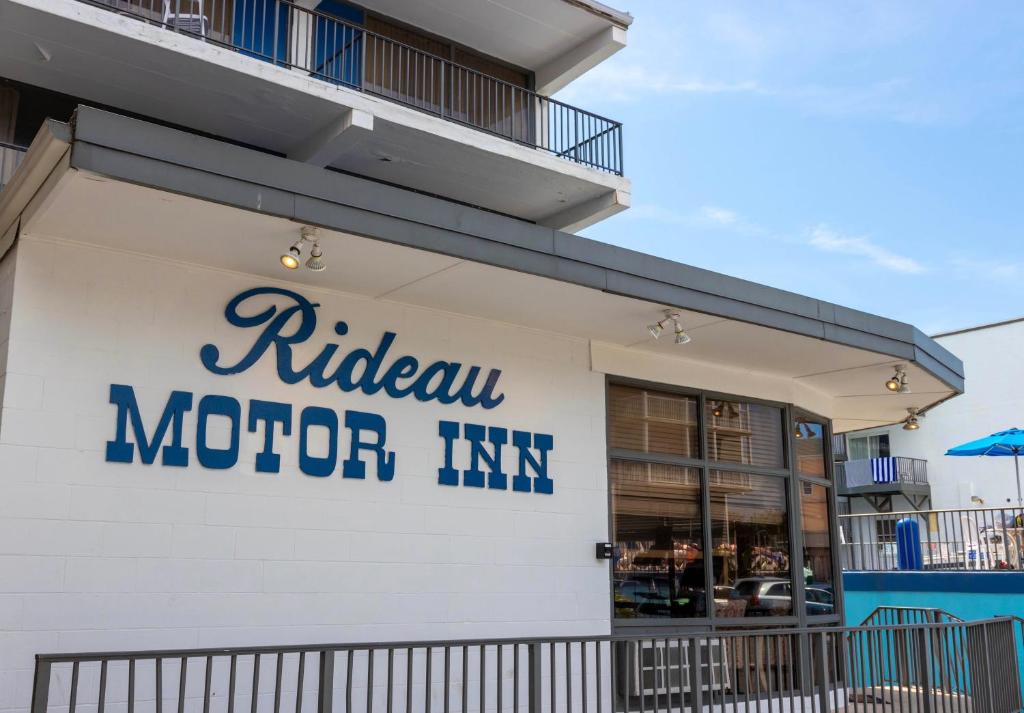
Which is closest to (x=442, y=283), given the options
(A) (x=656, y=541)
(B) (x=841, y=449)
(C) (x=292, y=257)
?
(C) (x=292, y=257)

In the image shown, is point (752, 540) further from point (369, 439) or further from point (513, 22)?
point (513, 22)

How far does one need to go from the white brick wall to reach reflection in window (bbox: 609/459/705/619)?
0.39m

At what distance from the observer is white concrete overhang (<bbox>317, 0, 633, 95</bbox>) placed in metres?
15.3

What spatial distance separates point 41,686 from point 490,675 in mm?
3863

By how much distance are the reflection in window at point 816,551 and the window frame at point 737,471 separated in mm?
84

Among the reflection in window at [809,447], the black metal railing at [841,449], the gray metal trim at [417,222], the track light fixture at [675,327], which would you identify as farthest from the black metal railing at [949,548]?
the black metal railing at [841,449]

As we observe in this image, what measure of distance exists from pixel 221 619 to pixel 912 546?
14.2 meters

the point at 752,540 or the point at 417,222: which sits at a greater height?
the point at 417,222

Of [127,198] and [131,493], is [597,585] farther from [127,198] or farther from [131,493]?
[127,198]

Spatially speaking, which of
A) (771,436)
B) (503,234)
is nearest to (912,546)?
(771,436)

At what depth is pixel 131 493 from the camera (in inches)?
262

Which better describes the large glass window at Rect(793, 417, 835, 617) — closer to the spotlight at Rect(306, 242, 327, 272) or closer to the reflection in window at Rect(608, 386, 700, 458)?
the reflection in window at Rect(608, 386, 700, 458)

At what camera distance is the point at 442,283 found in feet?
24.9

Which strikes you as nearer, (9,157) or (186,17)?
(9,157)
